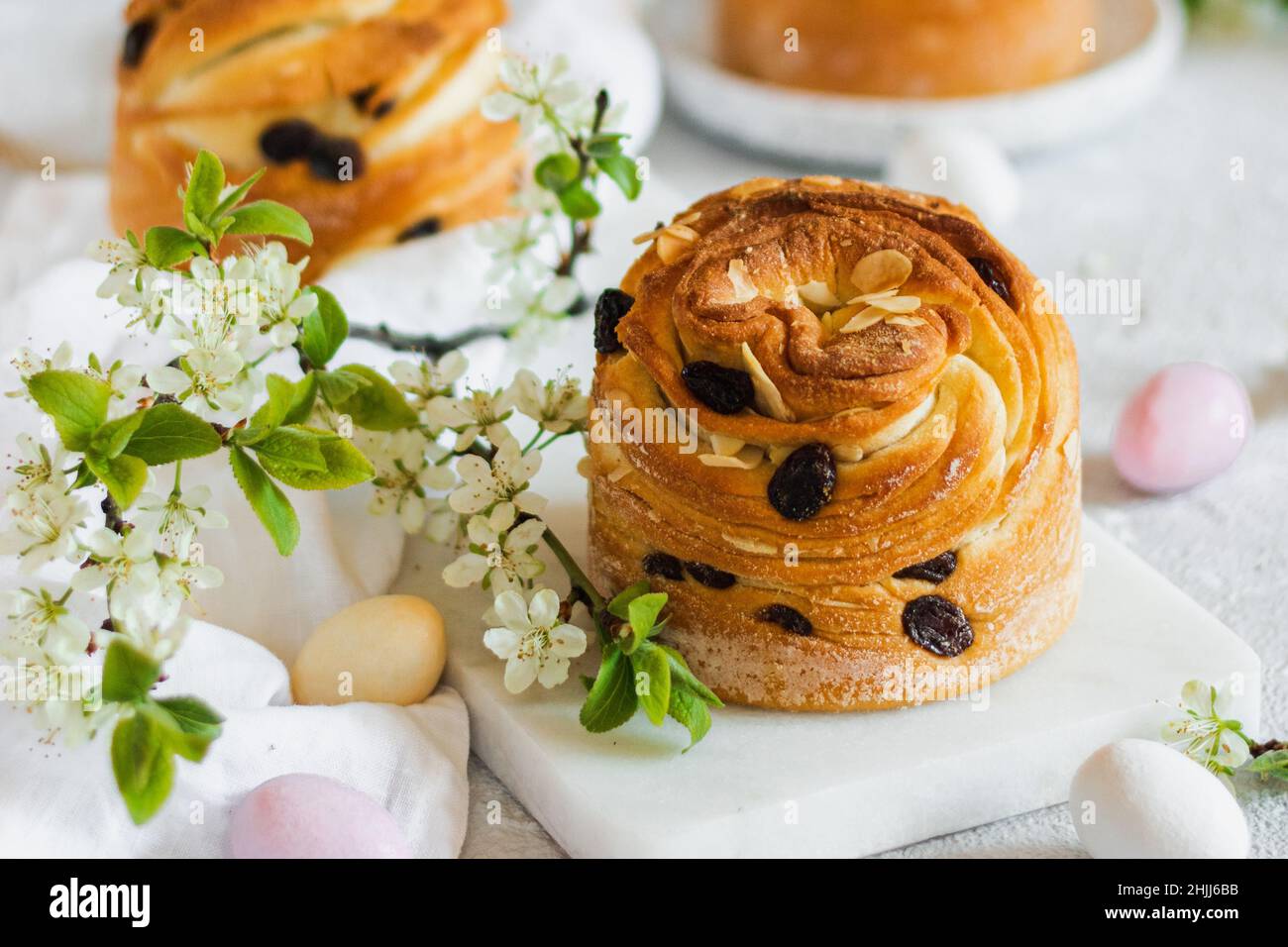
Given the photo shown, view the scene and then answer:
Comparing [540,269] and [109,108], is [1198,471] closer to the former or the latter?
[540,269]

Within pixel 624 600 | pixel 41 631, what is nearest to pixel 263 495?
pixel 41 631

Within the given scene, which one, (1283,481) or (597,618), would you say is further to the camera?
(1283,481)

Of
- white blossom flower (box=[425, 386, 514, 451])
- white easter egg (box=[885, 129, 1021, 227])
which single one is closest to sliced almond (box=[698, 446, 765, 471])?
white blossom flower (box=[425, 386, 514, 451])

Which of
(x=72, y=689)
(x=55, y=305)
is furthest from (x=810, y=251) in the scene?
(x=55, y=305)

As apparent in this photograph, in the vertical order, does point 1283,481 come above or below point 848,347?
below

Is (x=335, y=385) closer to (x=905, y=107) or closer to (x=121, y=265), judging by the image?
(x=121, y=265)

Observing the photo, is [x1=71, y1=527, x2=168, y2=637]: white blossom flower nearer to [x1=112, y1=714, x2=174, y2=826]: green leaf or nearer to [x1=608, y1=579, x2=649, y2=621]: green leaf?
[x1=112, y1=714, x2=174, y2=826]: green leaf
